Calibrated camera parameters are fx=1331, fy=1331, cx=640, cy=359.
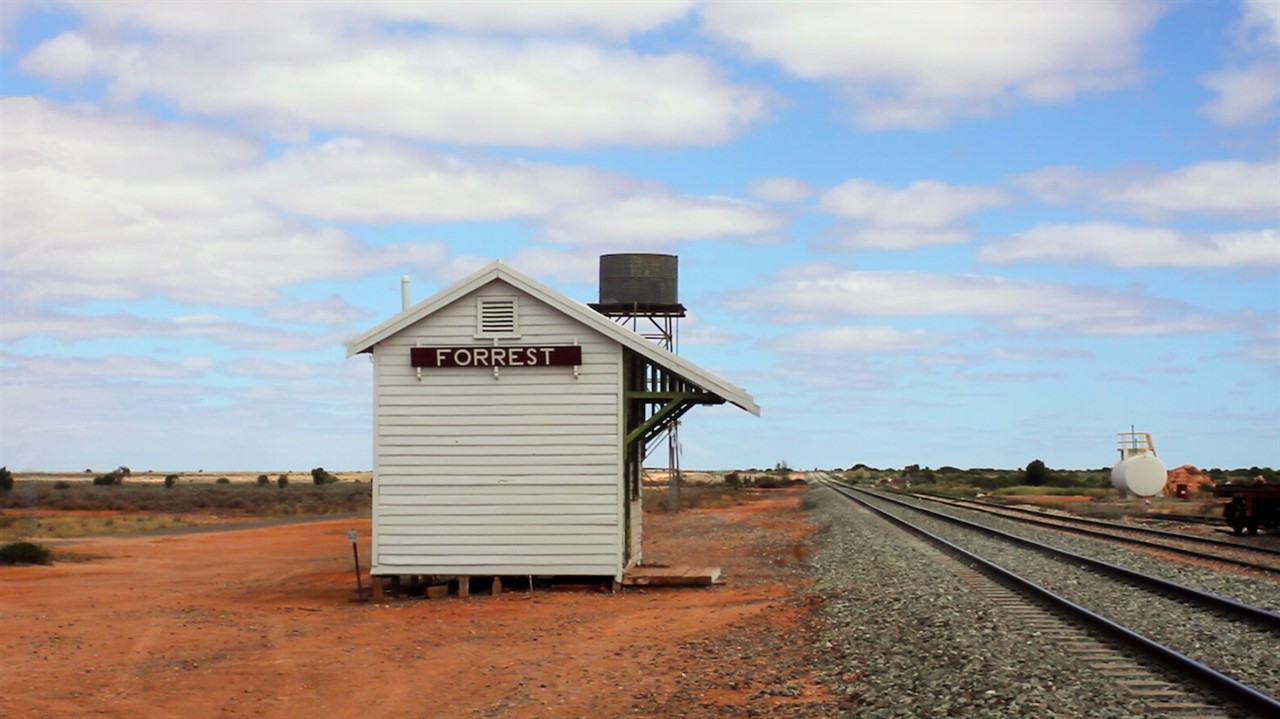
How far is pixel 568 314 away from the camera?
20.7 meters

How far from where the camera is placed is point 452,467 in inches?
819

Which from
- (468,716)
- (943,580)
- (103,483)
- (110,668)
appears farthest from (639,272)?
(103,483)

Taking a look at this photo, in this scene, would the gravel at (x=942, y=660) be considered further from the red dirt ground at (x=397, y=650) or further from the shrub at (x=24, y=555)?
the shrub at (x=24, y=555)

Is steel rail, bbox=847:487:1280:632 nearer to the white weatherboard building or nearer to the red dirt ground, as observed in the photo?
the red dirt ground

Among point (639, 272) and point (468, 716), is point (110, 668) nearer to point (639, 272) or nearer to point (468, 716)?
point (468, 716)

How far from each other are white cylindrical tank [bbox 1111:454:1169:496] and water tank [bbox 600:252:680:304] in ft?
97.1

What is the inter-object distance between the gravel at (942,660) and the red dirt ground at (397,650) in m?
0.50

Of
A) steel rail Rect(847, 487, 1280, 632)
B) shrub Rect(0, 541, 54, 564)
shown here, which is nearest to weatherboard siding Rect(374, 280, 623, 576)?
steel rail Rect(847, 487, 1280, 632)

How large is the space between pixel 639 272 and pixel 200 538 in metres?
19.5

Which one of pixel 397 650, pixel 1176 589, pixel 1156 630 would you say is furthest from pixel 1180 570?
pixel 397 650

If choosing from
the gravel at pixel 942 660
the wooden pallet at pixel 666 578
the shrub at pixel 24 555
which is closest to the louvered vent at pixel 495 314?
the wooden pallet at pixel 666 578

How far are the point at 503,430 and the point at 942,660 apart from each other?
10040 mm

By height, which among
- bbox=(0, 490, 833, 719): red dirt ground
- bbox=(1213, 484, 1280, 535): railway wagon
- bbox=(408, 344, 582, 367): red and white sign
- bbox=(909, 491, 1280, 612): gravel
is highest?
bbox=(408, 344, 582, 367): red and white sign

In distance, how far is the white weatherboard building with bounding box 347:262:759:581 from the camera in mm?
20578
